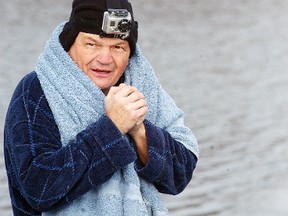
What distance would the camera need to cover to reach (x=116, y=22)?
2.22 metres

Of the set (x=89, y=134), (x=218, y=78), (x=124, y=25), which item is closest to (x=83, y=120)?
(x=89, y=134)

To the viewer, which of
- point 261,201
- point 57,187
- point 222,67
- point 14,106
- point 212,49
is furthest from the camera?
point 212,49

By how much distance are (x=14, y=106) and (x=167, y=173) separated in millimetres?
464

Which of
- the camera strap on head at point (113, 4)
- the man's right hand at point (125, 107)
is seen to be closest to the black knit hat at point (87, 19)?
the camera strap on head at point (113, 4)

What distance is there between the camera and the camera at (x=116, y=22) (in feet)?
7.26

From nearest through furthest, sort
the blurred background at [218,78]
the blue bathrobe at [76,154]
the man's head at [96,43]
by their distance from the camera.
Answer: the blue bathrobe at [76,154], the man's head at [96,43], the blurred background at [218,78]

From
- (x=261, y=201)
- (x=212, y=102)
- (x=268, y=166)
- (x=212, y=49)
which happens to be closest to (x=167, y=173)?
(x=261, y=201)

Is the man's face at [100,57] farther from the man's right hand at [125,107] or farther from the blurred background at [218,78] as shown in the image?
the blurred background at [218,78]

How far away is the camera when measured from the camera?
2.21 metres

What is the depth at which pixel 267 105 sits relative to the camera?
6859mm

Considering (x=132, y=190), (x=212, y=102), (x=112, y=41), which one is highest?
(x=112, y=41)

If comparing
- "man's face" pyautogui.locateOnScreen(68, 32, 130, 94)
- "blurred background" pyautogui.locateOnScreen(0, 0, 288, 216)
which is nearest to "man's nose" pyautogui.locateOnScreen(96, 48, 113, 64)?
"man's face" pyautogui.locateOnScreen(68, 32, 130, 94)

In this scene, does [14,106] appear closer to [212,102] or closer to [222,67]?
[212,102]

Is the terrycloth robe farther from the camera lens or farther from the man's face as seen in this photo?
the camera lens
